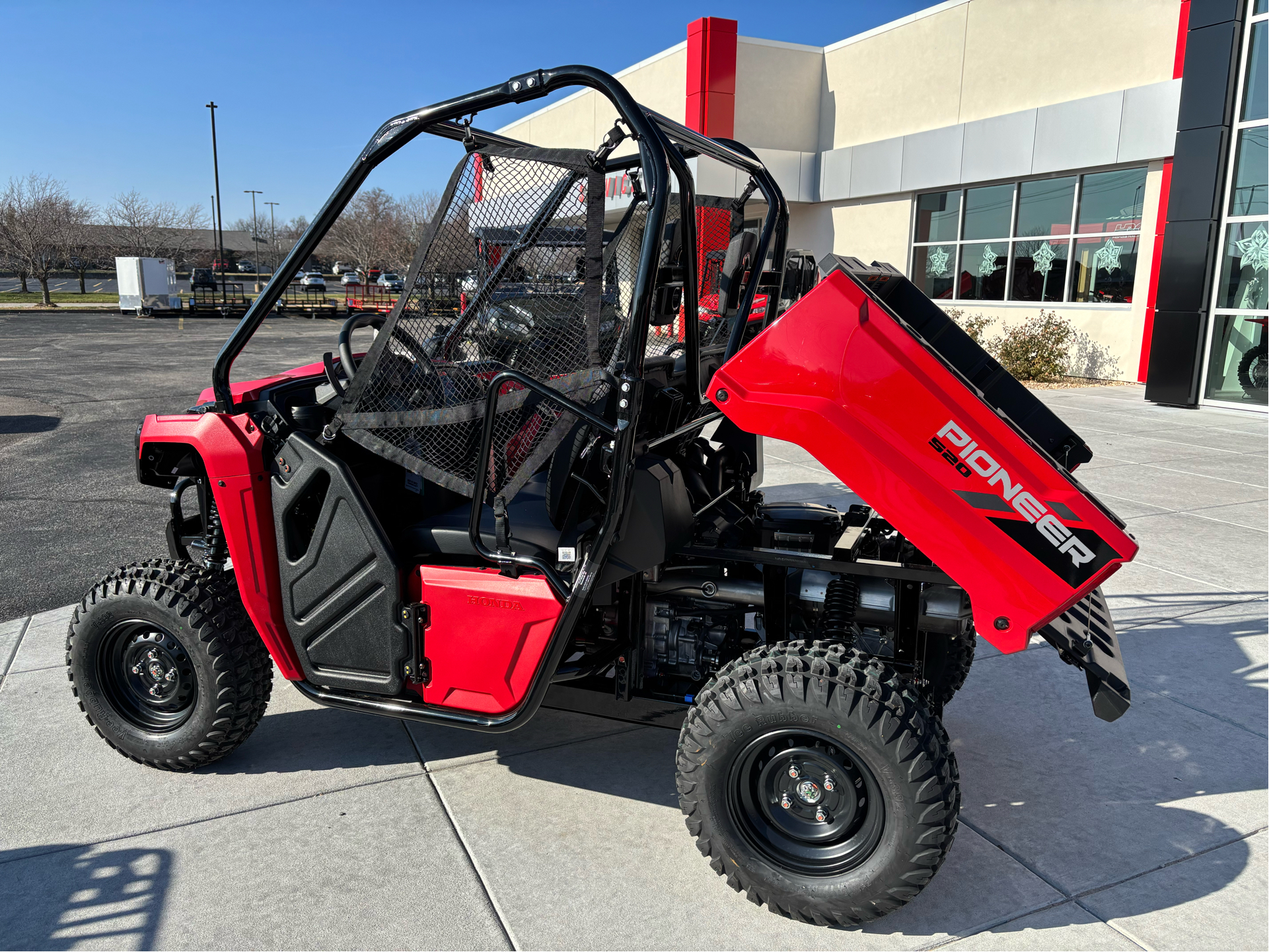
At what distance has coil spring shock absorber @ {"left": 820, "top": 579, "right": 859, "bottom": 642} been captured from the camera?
9.86ft

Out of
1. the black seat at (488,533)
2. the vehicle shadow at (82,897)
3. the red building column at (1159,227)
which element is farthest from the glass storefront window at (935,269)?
the vehicle shadow at (82,897)

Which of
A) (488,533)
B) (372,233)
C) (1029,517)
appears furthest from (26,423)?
(372,233)

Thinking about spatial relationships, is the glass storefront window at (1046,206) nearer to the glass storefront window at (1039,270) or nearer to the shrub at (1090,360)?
the glass storefront window at (1039,270)

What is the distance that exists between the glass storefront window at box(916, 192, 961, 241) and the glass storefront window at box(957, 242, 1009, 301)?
0.52 meters

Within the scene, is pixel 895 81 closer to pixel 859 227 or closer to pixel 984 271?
pixel 859 227

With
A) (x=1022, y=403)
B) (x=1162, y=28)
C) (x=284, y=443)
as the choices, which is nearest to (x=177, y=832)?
(x=284, y=443)

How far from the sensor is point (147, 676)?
133 inches

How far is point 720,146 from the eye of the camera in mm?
3406

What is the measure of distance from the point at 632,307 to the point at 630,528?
0.64 meters

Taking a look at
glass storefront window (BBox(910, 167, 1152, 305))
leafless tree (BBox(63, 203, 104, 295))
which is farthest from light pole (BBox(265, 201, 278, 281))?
glass storefront window (BBox(910, 167, 1152, 305))

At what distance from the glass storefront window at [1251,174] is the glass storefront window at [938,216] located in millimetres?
6306

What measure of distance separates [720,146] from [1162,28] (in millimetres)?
14623

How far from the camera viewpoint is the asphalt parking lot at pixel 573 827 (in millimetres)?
2561

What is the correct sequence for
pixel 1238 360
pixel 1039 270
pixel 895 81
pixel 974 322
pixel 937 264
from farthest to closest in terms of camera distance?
pixel 895 81
pixel 937 264
pixel 974 322
pixel 1039 270
pixel 1238 360
